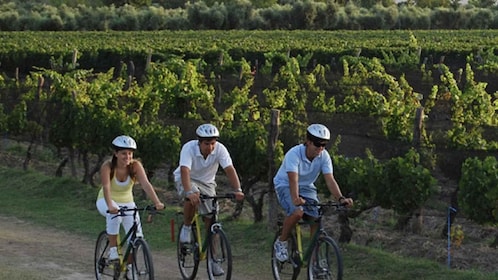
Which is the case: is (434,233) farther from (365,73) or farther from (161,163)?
(365,73)

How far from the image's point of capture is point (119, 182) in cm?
1020

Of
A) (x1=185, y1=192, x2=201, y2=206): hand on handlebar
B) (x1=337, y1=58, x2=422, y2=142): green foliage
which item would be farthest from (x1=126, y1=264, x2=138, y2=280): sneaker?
(x1=337, y1=58, x2=422, y2=142): green foliage

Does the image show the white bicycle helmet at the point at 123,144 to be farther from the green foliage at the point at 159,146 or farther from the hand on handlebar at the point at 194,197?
the green foliage at the point at 159,146

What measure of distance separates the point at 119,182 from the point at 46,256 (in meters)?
3.09

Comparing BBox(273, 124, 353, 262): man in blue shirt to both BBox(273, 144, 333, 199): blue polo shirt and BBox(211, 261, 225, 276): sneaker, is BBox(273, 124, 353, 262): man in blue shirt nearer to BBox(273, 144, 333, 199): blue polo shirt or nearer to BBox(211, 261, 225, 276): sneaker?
BBox(273, 144, 333, 199): blue polo shirt

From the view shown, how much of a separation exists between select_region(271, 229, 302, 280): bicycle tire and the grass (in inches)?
30.1

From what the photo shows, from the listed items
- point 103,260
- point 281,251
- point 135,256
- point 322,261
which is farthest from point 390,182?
point 135,256

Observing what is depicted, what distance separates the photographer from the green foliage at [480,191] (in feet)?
39.7

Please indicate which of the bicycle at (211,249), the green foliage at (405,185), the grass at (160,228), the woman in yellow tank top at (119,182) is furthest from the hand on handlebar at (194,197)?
the green foliage at (405,185)

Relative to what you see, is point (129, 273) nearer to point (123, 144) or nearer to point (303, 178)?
point (123, 144)

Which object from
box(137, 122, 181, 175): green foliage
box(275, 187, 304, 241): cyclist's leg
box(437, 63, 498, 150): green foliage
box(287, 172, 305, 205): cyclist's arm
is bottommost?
box(137, 122, 181, 175): green foliage

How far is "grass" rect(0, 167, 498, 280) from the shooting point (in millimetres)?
11750

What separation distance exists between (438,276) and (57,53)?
3071 cm

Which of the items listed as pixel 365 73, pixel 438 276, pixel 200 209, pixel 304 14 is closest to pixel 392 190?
pixel 438 276
